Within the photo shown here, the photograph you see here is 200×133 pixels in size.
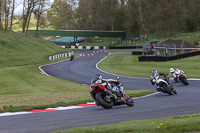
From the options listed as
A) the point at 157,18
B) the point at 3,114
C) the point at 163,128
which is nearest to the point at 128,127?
the point at 163,128

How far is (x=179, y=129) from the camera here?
8.27 m

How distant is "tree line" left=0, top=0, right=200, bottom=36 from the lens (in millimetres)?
104375

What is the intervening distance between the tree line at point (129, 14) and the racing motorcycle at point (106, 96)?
7164cm

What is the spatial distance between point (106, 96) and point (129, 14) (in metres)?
101

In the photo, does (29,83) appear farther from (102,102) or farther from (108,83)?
(102,102)

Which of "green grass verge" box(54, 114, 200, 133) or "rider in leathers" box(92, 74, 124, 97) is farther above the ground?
"rider in leathers" box(92, 74, 124, 97)

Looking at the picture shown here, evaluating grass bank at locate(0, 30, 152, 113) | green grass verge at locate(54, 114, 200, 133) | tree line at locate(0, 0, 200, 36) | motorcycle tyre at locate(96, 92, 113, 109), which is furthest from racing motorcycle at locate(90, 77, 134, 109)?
tree line at locate(0, 0, 200, 36)

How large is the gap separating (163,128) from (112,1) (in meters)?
114

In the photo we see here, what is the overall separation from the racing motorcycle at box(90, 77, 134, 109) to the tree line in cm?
7164

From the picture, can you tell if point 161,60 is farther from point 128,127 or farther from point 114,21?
point 114,21

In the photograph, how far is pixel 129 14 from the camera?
112375 millimetres

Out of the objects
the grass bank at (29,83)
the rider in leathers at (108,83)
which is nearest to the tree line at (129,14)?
the grass bank at (29,83)

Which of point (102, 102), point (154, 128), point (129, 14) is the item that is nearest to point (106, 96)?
point (102, 102)

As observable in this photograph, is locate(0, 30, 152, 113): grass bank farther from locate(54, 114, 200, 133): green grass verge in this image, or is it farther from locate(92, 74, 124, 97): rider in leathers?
locate(54, 114, 200, 133): green grass verge
